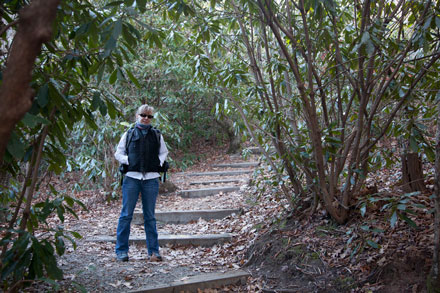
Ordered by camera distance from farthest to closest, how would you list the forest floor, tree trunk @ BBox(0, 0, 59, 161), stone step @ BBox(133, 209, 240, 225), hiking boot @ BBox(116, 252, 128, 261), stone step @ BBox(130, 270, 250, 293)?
stone step @ BBox(133, 209, 240, 225) < hiking boot @ BBox(116, 252, 128, 261) < stone step @ BBox(130, 270, 250, 293) < the forest floor < tree trunk @ BBox(0, 0, 59, 161)

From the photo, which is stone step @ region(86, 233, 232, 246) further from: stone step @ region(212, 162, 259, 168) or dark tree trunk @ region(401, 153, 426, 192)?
stone step @ region(212, 162, 259, 168)

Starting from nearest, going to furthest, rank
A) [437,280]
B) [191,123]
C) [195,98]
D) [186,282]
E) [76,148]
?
[437,280], [186,282], [76,148], [195,98], [191,123]

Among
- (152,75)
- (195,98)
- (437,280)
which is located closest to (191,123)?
(195,98)

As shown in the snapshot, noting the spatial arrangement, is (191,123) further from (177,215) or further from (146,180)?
(146,180)

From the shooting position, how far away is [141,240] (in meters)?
4.96

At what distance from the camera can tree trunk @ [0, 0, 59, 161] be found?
79 centimetres

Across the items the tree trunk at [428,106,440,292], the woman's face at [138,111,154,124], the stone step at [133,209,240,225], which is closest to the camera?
the tree trunk at [428,106,440,292]

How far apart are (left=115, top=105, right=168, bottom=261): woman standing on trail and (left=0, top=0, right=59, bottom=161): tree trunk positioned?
3.48 metres

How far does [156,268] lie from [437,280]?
2.79 metres

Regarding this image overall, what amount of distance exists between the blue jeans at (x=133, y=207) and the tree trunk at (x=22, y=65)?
351 centimetres

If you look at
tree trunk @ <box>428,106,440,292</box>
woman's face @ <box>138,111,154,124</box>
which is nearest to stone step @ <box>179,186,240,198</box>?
woman's face @ <box>138,111,154,124</box>

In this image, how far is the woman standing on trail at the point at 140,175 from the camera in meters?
4.20

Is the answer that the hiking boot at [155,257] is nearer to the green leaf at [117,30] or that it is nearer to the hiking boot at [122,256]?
the hiking boot at [122,256]

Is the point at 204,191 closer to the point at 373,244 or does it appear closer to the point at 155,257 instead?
the point at 155,257
